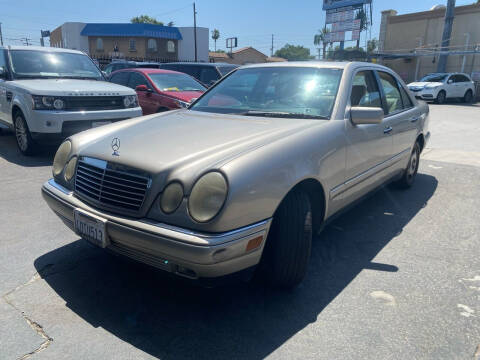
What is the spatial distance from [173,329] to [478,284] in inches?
86.1

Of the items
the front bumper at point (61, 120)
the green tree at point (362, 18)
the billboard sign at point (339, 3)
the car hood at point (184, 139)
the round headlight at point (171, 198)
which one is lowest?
the front bumper at point (61, 120)

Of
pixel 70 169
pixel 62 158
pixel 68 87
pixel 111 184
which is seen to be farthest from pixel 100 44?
pixel 111 184

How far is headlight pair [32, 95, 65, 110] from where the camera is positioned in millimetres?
5738

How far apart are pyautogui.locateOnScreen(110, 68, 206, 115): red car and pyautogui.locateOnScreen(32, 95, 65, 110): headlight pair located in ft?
8.02

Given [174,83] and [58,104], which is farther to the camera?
[174,83]

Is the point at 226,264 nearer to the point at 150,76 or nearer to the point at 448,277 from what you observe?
the point at 448,277

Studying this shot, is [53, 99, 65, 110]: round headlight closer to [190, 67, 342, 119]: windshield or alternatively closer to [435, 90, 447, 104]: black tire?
[190, 67, 342, 119]: windshield

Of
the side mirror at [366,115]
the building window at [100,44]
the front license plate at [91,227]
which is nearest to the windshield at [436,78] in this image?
the side mirror at [366,115]

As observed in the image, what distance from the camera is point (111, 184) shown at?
245 centimetres

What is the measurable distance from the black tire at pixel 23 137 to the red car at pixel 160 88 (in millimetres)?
2503

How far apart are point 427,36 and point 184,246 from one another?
3313cm

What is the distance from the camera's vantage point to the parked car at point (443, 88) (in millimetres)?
19594

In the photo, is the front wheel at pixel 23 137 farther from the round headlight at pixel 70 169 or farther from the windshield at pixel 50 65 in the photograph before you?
the round headlight at pixel 70 169

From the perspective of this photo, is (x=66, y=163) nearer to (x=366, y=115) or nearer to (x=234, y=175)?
(x=234, y=175)
